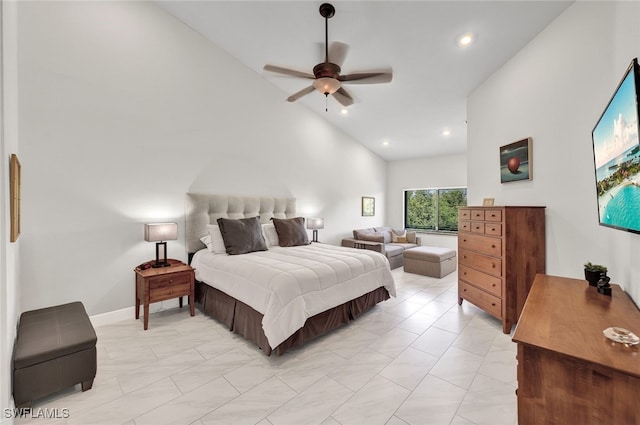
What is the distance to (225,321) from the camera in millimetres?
2922

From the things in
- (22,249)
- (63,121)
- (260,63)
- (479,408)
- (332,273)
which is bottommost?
(479,408)

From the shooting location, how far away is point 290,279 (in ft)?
7.83

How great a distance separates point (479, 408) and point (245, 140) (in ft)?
13.8

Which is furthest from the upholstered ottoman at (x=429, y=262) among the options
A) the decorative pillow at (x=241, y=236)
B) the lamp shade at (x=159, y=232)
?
the lamp shade at (x=159, y=232)

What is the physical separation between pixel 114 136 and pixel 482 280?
14.9ft

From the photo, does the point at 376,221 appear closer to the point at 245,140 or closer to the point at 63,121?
the point at 245,140

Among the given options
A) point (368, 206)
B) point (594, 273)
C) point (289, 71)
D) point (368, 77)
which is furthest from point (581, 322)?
point (368, 206)

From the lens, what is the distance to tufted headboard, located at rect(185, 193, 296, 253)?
369 cm

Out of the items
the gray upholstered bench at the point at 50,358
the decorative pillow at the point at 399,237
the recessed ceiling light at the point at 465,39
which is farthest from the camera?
the decorative pillow at the point at 399,237

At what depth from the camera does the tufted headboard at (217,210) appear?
369 cm

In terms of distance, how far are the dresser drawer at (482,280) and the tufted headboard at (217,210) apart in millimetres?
2997

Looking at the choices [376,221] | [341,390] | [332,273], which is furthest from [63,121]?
[376,221]

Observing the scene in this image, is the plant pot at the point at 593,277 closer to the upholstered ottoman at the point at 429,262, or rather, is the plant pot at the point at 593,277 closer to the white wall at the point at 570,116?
the white wall at the point at 570,116

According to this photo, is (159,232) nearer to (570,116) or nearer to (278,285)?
(278,285)
